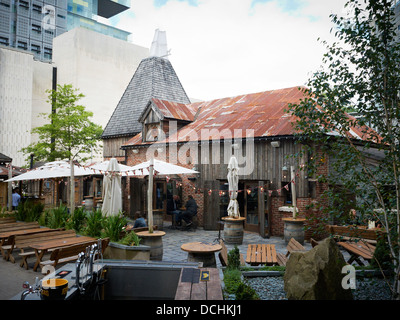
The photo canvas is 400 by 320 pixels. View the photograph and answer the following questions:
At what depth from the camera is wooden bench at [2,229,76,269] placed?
25.7 ft

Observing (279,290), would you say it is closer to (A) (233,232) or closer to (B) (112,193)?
(A) (233,232)

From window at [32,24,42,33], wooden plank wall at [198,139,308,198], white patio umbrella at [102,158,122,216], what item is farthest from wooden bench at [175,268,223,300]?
window at [32,24,42,33]

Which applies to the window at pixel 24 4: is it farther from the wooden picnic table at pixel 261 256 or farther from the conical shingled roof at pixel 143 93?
the wooden picnic table at pixel 261 256

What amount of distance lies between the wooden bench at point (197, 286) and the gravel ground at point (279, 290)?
2.95ft

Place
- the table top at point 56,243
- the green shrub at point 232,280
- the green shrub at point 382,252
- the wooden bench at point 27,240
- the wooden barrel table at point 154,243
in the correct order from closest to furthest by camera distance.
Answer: the green shrub at point 382,252, the green shrub at point 232,280, the table top at point 56,243, the wooden bench at point 27,240, the wooden barrel table at point 154,243

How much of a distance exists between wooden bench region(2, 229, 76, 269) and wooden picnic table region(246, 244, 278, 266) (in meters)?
4.85

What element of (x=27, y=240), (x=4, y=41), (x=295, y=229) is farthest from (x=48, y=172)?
(x=4, y=41)

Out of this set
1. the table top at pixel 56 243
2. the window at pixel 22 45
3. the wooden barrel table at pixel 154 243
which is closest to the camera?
the table top at pixel 56 243

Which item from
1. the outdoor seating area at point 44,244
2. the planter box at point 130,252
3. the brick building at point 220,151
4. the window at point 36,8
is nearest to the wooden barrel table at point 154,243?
the planter box at point 130,252

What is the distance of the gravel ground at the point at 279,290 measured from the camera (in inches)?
219

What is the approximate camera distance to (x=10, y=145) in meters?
32.1

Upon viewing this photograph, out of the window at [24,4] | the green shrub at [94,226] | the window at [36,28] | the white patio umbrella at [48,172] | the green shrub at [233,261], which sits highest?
the window at [24,4]

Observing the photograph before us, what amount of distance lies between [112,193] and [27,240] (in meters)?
2.89

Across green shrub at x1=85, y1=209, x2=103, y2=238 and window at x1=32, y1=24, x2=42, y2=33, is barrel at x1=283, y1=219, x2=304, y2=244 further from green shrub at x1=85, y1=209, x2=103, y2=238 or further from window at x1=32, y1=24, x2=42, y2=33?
window at x1=32, y1=24, x2=42, y2=33
